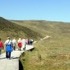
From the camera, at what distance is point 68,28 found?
175000mm

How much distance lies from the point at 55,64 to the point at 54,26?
15075 cm

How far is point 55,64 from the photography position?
28328mm

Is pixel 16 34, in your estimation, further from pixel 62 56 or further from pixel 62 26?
pixel 62 26

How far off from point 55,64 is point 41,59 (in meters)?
4.05

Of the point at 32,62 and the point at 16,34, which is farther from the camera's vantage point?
the point at 16,34

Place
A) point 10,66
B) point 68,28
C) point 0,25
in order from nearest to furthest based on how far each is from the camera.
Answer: point 10,66 → point 0,25 → point 68,28

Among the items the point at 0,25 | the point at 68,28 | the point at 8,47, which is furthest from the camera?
the point at 68,28

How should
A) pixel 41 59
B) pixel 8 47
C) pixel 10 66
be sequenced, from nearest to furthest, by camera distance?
pixel 10 66 < pixel 8 47 < pixel 41 59

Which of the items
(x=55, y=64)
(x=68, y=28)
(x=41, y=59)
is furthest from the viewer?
(x=68, y=28)

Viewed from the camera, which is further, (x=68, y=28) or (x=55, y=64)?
(x=68, y=28)

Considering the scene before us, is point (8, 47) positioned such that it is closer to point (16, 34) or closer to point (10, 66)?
point (10, 66)

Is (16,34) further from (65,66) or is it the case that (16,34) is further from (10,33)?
(65,66)

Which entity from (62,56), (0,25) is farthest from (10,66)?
(0,25)

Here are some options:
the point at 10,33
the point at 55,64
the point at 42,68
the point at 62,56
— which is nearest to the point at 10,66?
the point at 42,68
